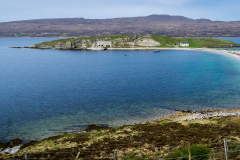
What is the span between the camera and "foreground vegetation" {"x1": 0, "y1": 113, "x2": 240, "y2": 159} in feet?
65.6

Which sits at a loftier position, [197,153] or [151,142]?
[197,153]

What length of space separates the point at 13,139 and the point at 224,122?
29629 mm

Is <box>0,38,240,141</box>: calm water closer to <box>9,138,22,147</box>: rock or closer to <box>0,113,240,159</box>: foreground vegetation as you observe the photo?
<box>9,138,22,147</box>: rock

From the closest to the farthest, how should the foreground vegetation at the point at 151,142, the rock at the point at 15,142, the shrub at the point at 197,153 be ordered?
the shrub at the point at 197,153
the foreground vegetation at the point at 151,142
the rock at the point at 15,142

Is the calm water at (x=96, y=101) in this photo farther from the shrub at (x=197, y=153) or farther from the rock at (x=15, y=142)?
the shrub at (x=197, y=153)

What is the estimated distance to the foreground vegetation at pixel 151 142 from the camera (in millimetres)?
19984

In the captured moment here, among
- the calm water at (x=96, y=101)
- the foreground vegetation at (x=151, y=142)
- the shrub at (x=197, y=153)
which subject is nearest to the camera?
the shrub at (x=197, y=153)

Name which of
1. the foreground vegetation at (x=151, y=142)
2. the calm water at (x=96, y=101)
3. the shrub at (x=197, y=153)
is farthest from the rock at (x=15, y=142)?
the shrub at (x=197, y=153)

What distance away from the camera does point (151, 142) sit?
23.6 m

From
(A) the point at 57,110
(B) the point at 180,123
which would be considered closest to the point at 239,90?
(B) the point at 180,123

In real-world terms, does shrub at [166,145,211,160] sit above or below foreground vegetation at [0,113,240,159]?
above

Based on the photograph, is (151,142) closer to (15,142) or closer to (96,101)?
(15,142)

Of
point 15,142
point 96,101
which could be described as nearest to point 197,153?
point 15,142

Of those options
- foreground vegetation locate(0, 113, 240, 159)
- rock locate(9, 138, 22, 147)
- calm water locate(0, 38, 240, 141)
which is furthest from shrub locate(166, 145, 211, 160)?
rock locate(9, 138, 22, 147)
